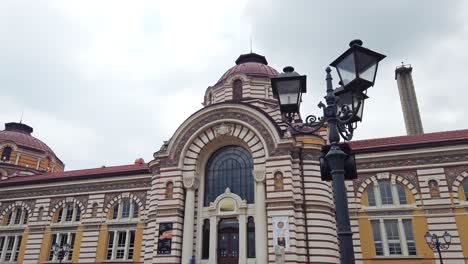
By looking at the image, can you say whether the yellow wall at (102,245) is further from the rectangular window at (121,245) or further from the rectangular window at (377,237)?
the rectangular window at (377,237)

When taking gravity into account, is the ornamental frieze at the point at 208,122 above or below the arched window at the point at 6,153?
below

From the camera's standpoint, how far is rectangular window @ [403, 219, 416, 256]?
883 inches

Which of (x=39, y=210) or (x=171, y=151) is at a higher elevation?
(x=171, y=151)

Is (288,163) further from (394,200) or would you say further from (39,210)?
(39,210)

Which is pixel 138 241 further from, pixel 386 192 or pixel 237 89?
pixel 386 192

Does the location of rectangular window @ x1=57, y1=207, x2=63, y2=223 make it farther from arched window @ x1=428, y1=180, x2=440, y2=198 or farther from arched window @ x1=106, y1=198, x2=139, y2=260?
arched window @ x1=428, y1=180, x2=440, y2=198

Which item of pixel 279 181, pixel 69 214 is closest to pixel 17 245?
pixel 69 214

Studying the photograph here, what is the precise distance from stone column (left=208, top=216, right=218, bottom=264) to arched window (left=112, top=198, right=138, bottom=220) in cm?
788

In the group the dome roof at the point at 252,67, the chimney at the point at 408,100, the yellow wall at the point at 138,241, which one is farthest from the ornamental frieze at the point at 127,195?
the chimney at the point at 408,100

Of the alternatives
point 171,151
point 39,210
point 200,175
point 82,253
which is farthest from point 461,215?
point 39,210

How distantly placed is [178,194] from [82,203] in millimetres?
10746

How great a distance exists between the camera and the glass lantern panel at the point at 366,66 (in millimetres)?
6477

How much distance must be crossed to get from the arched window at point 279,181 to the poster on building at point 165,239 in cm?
750

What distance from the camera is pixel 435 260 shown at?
21.6m
